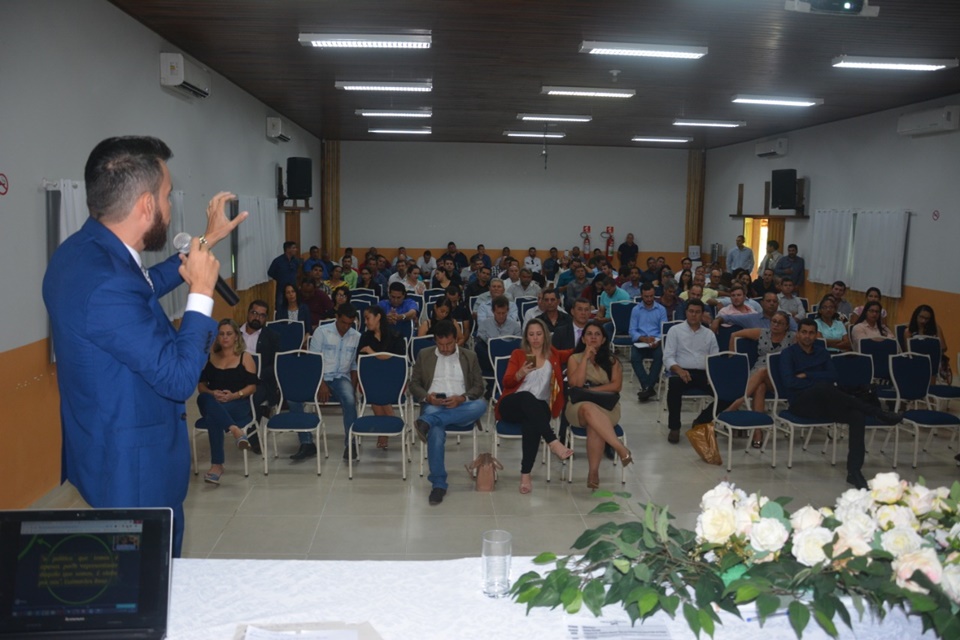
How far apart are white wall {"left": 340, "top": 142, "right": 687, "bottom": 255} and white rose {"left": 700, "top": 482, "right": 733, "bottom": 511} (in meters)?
18.7

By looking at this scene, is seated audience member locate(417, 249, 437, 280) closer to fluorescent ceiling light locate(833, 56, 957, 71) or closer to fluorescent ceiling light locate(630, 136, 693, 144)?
fluorescent ceiling light locate(630, 136, 693, 144)

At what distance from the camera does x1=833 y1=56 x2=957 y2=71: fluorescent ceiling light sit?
858 cm

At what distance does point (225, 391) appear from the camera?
6.38m

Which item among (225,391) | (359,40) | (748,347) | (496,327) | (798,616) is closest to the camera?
(798,616)

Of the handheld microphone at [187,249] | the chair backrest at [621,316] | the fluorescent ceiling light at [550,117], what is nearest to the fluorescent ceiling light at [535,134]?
the fluorescent ceiling light at [550,117]

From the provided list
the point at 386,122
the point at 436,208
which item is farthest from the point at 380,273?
the point at 436,208

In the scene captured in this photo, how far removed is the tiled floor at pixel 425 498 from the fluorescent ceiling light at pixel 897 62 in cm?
395

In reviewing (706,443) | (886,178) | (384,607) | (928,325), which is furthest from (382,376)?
(886,178)

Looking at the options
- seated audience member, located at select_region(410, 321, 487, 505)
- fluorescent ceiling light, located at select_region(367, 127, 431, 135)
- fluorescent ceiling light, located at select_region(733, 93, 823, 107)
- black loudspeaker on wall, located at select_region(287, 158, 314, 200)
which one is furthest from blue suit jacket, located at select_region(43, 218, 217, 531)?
fluorescent ceiling light, located at select_region(367, 127, 431, 135)

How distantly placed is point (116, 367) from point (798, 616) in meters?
1.81

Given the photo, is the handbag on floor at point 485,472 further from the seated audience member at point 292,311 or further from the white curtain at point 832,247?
the white curtain at point 832,247

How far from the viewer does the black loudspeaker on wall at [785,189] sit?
15.3 meters

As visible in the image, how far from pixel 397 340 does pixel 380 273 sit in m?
8.06

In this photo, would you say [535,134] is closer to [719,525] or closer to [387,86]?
[387,86]
